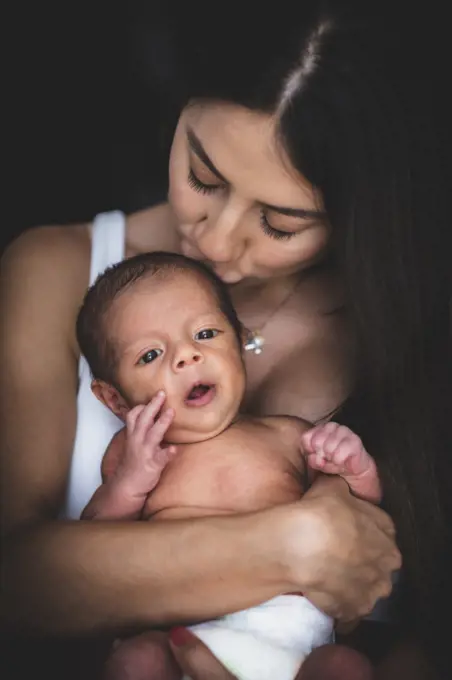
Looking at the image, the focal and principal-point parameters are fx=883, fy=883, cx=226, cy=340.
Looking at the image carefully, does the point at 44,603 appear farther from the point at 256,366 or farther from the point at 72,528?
the point at 256,366

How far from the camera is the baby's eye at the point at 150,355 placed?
0.64 m

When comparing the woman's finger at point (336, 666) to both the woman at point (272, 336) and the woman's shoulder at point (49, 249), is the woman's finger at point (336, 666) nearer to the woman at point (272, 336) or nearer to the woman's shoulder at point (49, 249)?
the woman at point (272, 336)

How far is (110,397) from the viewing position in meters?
0.68

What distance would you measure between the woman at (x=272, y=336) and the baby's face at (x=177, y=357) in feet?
0.20

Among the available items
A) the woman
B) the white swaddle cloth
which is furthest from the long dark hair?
the white swaddle cloth

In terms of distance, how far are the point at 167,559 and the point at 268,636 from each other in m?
0.08

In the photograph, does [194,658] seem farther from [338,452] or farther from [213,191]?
[213,191]

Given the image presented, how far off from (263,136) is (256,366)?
0.73 ft

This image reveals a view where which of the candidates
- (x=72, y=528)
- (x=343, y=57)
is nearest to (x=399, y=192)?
(x=343, y=57)

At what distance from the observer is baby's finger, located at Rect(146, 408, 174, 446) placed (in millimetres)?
621

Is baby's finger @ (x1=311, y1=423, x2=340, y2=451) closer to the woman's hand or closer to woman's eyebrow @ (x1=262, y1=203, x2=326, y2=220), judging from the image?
the woman's hand

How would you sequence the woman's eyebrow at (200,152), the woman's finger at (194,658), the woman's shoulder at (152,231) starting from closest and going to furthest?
the woman's finger at (194,658) < the woman's eyebrow at (200,152) < the woman's shoulder at (152,231)

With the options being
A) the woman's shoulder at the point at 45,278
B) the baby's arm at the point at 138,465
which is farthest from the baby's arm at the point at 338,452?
the woman's shoulder at the point at 45,278

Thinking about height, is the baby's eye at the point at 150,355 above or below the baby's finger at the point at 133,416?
above
